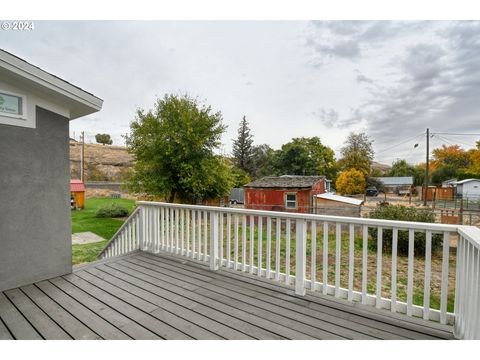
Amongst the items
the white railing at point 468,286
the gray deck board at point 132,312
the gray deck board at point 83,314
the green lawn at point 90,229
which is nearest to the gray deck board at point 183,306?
the gray deck board at point 132,312

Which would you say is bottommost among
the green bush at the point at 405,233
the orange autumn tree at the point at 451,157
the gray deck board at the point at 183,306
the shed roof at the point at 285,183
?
the green bush at the point at 405,233

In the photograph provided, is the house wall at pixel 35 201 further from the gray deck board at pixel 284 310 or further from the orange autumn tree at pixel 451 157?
the orange autumn tree at pixel 451 157

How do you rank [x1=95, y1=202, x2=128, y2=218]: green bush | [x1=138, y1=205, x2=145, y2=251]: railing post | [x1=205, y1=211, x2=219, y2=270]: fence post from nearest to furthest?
[x1=205, y1=211, x2=219, y2=270]: fence post → [x1=138, y1=205, x2=145, y2=251]: railing post → [x1=95, y1=202, x2=128, y2=218]: green bush

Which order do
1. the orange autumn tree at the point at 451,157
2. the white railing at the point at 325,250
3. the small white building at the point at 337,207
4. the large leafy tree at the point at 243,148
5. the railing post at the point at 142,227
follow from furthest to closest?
1. the orange autumn tree at the point at 451,157
2. the large leafy tree at the point at 243,148
3. the small white building at the point at 337,207
4. the railing post at the point at 142,227
5. the white railing at the point at 325,250

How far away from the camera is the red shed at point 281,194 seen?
13523 millimetres

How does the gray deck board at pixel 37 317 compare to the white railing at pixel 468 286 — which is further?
the gray deck board at pixel 37 317

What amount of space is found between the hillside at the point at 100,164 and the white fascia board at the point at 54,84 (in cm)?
2699

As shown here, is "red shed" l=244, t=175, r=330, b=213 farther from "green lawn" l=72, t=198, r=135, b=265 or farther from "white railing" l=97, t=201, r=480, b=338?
"white railing" l=97, t=201, r=480, b=338

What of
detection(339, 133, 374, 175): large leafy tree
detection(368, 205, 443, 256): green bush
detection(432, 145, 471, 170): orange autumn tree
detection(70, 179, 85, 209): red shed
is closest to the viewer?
detection(368, 205, 443, 256): green bush

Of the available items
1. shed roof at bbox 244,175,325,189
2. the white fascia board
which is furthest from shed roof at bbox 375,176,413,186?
the white fascia board

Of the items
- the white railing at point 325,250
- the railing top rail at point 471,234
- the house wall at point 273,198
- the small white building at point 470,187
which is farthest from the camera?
the small white building at point 470,187

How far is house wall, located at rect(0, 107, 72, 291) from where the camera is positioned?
257 cm

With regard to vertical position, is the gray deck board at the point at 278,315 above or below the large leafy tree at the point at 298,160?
below

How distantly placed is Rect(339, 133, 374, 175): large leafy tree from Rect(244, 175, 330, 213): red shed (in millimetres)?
20738
